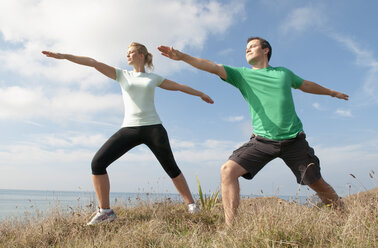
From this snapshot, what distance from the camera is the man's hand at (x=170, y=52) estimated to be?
3332 mm

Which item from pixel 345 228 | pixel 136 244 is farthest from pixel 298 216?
pixel 136 244

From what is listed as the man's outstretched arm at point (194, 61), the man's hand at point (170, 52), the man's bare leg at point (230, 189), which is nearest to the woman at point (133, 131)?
the man's outstretched arm at point (194, 61)

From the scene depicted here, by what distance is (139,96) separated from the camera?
4.64 meters

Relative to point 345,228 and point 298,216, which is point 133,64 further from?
point 345,228

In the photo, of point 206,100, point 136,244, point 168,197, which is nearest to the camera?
point 136,244

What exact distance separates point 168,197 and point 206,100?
8.72 feet

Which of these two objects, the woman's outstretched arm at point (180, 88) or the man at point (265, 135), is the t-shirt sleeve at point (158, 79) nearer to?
the woman's outstretched arm at point (180, 88)

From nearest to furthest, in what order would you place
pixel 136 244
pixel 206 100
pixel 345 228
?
pixel 345 228 → pixel 136 244 → pixel 206 100

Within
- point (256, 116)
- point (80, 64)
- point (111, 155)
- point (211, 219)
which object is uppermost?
point (80, 64)

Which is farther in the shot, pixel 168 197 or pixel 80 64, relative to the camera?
pixel 168 197

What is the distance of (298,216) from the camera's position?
308cm

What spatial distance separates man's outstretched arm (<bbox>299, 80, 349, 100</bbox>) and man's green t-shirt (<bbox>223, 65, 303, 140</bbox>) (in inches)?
18.8

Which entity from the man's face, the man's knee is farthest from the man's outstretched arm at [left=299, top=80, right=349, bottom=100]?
the man's knee

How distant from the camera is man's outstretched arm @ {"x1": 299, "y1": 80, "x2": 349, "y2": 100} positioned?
4176 mm
